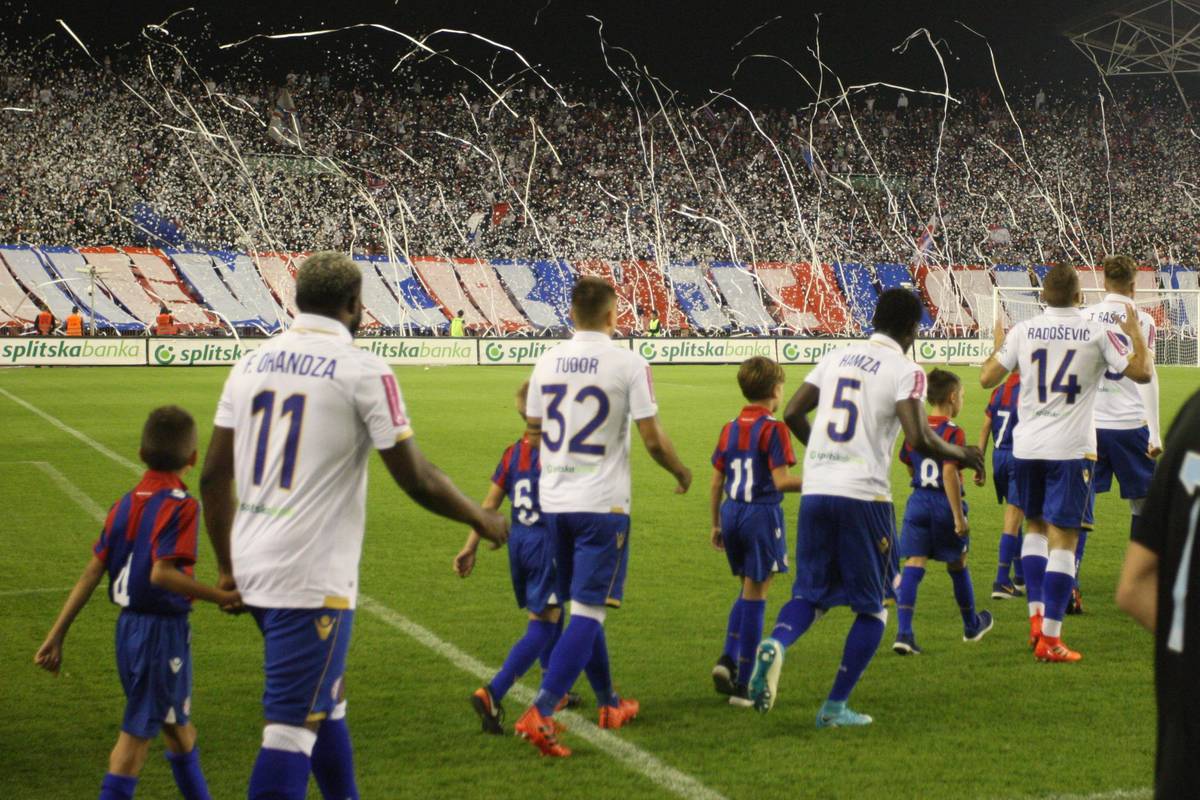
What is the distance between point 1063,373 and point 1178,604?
5.22 m

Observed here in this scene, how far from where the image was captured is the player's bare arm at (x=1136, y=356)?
22.6 feet

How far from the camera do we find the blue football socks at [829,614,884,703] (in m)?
5.55

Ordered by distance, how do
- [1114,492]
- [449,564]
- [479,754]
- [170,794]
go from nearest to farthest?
1. [170,794]
2. [479,754]
3. [449,564]
4. [1114,492]

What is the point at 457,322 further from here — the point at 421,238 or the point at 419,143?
the point at 419,143

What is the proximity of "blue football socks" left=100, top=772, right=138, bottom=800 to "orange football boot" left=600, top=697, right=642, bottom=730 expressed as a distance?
2.16m

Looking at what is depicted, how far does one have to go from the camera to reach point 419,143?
178 ft

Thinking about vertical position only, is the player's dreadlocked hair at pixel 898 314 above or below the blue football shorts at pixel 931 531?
above

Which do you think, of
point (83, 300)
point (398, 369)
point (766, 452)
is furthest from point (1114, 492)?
point (83, 300)

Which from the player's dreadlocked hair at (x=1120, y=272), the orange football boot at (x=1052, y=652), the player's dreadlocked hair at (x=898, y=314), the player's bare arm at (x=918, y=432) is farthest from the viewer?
the player's dreadlocked hair at (x=1120, y=272)

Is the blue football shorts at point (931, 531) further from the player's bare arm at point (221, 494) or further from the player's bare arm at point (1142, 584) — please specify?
the player's bare arm at point (1142, 584)

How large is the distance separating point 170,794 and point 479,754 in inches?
46.8

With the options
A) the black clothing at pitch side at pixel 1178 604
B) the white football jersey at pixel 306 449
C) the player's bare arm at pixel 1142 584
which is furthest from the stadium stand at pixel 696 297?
the black clothing at pitch side at pixel 1178 604

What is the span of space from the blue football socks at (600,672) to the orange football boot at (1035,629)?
2502mm

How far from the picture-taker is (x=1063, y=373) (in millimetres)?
6945
